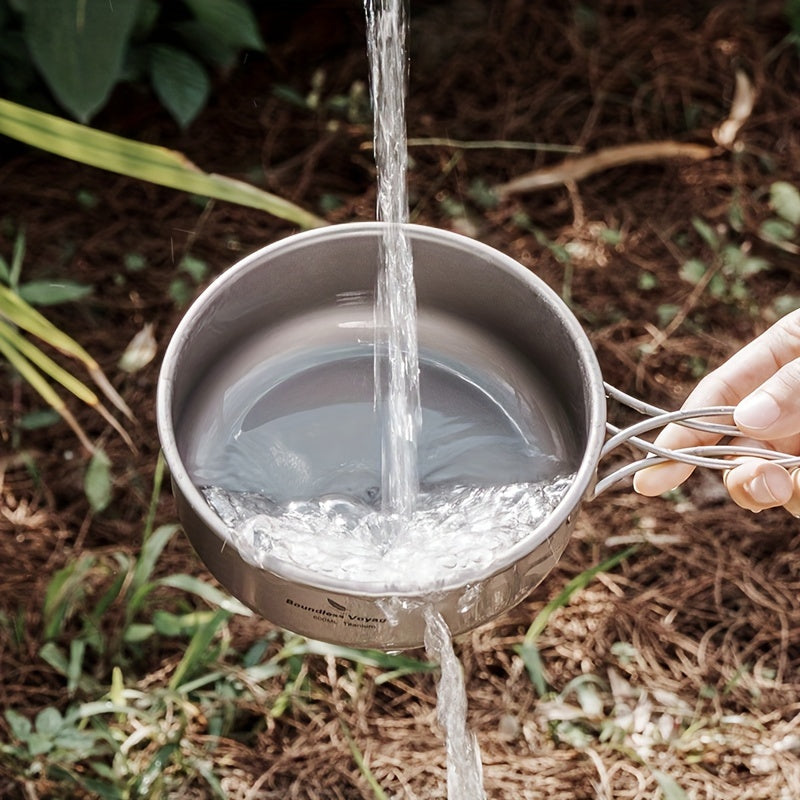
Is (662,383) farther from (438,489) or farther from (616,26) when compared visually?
(616,26)

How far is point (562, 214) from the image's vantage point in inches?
64.6

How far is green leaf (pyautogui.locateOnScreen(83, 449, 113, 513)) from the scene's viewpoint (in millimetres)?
1313

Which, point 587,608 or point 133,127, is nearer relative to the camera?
point 587,608

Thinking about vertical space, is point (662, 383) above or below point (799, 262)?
below

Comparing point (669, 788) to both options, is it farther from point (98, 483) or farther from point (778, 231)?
point (778, 231)

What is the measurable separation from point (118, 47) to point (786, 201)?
0.98 meters

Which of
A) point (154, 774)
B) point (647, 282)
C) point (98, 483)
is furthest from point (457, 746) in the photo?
point (647, 282)

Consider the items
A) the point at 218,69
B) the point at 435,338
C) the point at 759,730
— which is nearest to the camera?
the point at 435,338

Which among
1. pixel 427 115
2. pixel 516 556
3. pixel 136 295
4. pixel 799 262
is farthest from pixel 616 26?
pixel 516 556

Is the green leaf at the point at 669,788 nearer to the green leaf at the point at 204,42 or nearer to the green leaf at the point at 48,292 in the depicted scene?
the green leaf at the point at 48,292

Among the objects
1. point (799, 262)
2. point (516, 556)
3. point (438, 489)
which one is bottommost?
point (516, 556)

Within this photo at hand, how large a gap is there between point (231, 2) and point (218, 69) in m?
0.20

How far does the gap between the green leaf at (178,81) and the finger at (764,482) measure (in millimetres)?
930

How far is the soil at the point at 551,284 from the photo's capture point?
3.88ft
